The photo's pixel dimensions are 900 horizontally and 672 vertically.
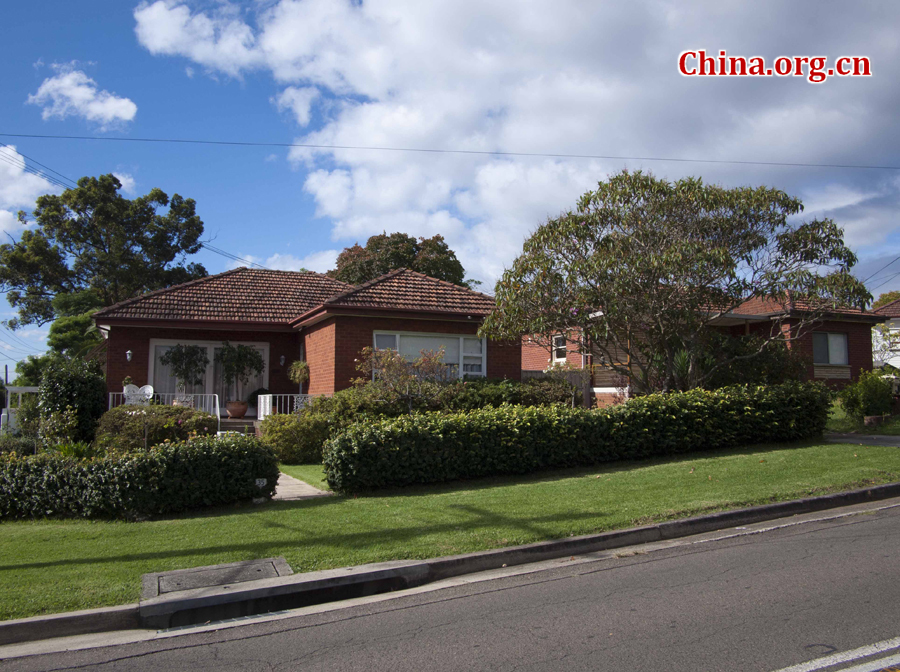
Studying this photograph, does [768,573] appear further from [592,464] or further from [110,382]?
[110,382]

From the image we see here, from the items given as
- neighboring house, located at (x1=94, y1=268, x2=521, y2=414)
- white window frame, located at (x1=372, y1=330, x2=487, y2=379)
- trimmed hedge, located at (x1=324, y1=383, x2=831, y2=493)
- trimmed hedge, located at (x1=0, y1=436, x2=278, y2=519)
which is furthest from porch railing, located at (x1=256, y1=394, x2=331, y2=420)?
trimmed hedge, located at (x1=0, y1=436, x2=278, y2=519)

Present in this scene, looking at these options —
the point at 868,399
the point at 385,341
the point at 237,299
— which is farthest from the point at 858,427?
the point at 237,299

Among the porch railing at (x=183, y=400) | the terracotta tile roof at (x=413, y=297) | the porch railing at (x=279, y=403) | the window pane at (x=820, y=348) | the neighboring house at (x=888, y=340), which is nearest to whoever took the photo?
the porch railing at (x=279, y=403)

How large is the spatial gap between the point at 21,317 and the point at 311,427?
34545mm

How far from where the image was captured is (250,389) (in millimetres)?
20891

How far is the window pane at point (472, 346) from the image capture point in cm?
1839

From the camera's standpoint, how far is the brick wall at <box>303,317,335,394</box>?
56.3 ft

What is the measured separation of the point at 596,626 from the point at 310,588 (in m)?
2.63

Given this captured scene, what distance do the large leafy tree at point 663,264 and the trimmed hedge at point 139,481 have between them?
745cm

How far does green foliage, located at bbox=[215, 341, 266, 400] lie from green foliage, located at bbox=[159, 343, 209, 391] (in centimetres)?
63

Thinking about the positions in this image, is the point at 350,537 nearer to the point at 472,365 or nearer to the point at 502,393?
the point at 502,393

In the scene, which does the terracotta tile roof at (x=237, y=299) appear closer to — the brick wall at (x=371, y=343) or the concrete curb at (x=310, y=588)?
the brick wall at (x=371, y=343)

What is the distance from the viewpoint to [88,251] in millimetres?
40312

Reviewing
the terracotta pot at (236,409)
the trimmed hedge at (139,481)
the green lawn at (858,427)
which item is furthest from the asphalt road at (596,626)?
the terracotta pot at (236,409)
